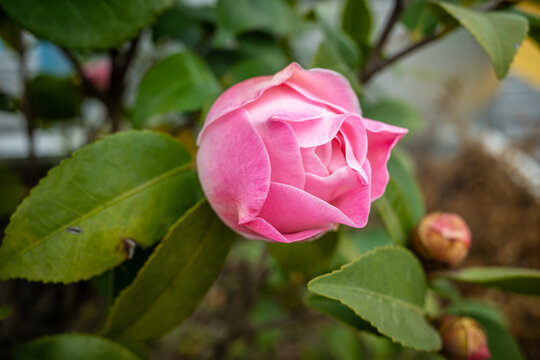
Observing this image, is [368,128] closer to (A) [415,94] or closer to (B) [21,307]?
(B) [21,307]

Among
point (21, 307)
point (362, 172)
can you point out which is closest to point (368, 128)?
point (362, 172)

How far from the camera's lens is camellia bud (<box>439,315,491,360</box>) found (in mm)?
362

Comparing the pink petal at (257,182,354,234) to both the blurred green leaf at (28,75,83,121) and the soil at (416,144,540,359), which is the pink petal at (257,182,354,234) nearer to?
the blurred green leaf at (28,75,83,121)

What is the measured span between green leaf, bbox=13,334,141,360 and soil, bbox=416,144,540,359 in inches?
38.9

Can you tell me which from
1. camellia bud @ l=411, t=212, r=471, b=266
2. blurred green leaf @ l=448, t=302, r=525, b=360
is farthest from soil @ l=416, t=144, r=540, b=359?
camellia bud @ l=411, t=212, r=471, b=266

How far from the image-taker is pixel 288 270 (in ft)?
1.37

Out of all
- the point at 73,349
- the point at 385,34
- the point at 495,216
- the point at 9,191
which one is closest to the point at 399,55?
the point at 385,34

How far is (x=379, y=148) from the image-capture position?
0.28m

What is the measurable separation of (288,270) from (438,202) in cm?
121

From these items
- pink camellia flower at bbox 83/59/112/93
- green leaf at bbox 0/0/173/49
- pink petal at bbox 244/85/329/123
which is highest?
green leaf at bbox 0/0/173/49

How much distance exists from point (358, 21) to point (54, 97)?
0.45 metres

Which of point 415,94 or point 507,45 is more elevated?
point 507,45

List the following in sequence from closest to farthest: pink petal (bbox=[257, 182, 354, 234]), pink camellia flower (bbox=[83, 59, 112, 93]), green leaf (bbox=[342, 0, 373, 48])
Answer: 1. pink petal (bbox=[257, 182, 354, 234])
2. green leaf (bbox=[342, 0, 373, 48])
3. pink camellia flower (bbox=[83, 59, 112, 93])

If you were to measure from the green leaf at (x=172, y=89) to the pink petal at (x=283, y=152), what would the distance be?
0.54 ft
